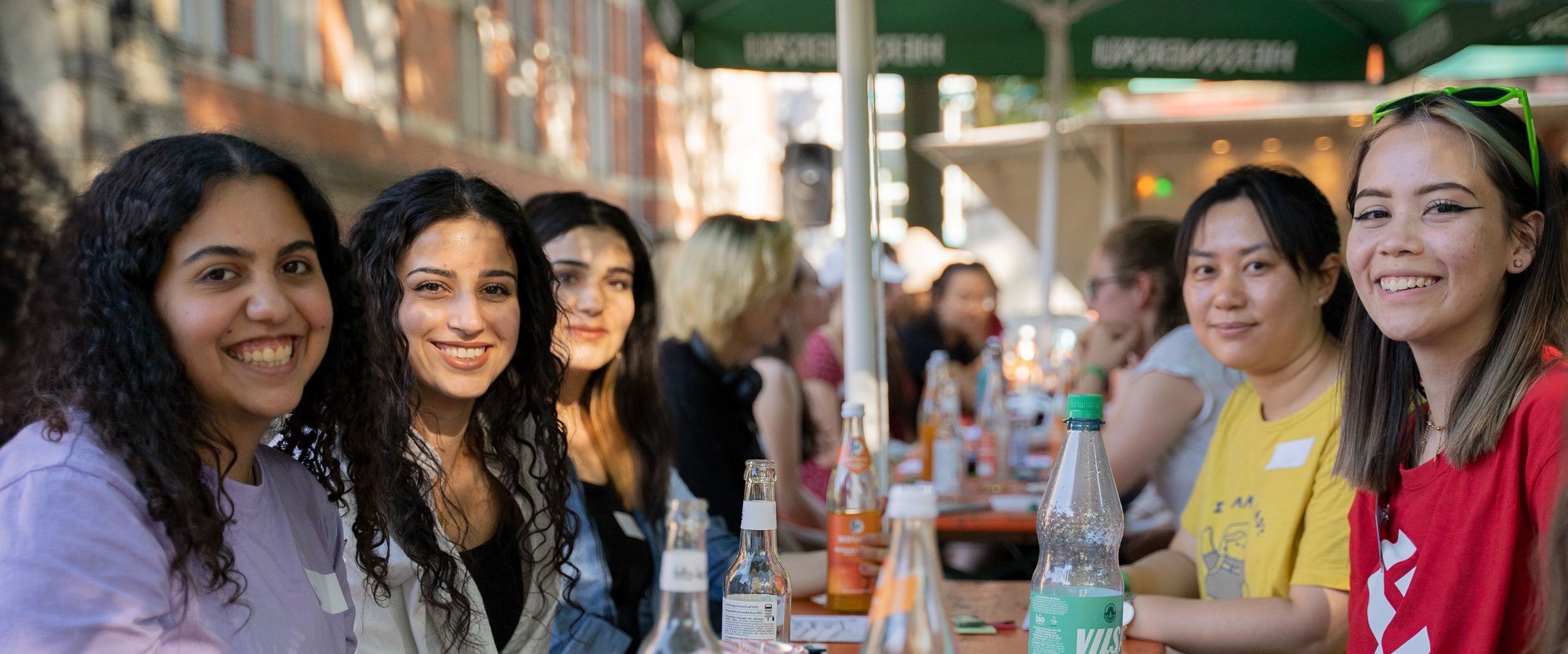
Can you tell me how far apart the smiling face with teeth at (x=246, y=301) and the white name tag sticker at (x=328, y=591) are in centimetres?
24

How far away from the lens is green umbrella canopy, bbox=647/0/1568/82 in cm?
589

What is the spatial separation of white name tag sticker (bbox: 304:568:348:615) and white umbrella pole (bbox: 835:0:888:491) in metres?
1.33

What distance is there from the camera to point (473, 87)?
58.9ft

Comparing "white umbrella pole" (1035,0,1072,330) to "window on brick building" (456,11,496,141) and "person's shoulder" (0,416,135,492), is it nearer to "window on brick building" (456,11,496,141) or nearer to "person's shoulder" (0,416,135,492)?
"person's shoulder" (0,416,135,492)

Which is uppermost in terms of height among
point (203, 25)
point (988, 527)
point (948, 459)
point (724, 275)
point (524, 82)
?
point (524, 82)

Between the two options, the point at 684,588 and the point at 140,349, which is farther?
the point at 140,349

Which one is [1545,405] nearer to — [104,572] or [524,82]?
[104,572]

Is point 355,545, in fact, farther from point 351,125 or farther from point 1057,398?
point 351,125

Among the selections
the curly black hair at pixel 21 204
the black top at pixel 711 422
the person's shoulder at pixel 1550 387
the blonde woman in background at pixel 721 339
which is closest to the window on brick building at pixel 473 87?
the blonde woman in background at pixel 721 339

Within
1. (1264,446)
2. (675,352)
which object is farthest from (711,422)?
(1264,446)

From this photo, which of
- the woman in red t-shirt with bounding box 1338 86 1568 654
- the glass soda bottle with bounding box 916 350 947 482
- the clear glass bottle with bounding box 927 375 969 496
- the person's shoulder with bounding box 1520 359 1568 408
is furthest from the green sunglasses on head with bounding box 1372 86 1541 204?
the glass soda bottle with bounding box 916 350 947 482

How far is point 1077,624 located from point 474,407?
129 cm

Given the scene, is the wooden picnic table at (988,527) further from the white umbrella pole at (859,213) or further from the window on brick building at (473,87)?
the window on brick building at (473,87)

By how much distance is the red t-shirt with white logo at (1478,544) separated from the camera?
1750 millimetres
